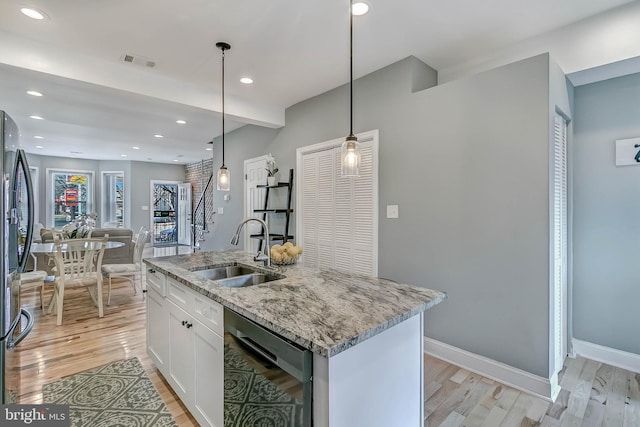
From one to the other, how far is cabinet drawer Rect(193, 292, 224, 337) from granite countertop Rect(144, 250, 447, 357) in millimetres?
56

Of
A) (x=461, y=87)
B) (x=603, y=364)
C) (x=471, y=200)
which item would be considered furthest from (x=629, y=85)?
(x=603, y=364)

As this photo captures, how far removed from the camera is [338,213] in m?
3.59

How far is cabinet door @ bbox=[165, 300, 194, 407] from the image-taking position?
187 cm

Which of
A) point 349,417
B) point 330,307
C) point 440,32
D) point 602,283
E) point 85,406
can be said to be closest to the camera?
point 349,417

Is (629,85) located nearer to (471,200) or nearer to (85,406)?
(471,200)

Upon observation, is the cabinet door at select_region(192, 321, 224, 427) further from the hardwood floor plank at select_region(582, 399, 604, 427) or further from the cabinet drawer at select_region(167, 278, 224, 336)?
the hardwood floor plank at select_region(582, 399, 604, 427)

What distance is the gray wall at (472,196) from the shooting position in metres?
2.21

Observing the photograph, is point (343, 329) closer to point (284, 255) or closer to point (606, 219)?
point (284, 255)

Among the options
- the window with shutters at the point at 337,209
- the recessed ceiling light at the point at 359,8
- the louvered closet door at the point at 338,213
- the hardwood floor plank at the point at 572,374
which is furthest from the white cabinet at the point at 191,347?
the hardwood floor plank at the point at 572,374

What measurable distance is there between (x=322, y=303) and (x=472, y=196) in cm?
172

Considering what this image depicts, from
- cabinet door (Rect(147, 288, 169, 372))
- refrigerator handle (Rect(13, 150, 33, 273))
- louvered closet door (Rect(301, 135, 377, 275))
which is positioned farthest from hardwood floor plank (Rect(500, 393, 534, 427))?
refrigerator handle (Rect(13, 150, 33, 273))

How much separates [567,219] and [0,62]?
15.9 ft

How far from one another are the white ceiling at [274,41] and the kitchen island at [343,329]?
74.0 inches

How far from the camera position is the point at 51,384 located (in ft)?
7.54
